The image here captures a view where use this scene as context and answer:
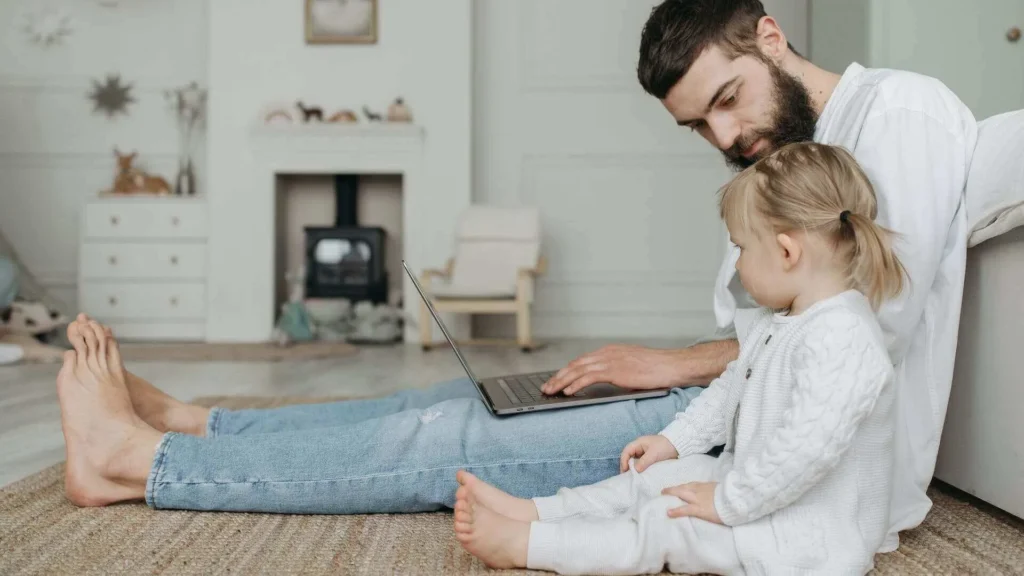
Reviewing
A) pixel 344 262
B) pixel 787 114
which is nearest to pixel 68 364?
pixel 787 114

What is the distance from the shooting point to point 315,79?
192 inches

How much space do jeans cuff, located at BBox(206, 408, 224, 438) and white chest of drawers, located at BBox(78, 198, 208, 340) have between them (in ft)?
12.1

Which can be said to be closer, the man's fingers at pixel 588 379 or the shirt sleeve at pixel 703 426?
the shirt sleeve at pixel 703 426

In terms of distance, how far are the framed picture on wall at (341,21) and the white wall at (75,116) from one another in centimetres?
80

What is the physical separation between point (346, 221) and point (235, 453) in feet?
12.9

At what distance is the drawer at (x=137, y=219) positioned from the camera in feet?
15.5

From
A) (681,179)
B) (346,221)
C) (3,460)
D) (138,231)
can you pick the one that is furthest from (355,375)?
(681,179)

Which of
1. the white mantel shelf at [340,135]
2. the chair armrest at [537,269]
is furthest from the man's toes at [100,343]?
the white mantel shelf at [340,135]

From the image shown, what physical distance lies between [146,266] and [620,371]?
420 cm

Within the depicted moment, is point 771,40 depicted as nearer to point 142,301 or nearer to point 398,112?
point 398,112

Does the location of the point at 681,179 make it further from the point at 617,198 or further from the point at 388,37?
the point at 388,37

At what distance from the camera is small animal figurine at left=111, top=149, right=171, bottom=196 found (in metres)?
4.83

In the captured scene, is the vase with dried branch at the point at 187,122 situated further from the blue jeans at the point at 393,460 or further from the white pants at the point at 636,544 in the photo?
the white pants at the point at 636,544

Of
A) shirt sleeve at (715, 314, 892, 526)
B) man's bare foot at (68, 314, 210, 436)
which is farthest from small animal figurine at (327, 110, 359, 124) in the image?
shirt sleeve at (715, 314, 892, 526)
